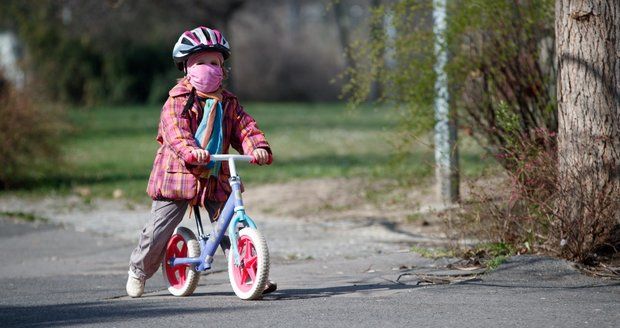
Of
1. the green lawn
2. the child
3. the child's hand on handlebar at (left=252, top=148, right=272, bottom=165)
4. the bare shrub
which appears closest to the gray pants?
the child

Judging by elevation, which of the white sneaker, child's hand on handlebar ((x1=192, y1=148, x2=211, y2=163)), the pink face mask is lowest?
the white sneaker

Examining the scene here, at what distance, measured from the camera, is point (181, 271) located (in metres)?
7.09

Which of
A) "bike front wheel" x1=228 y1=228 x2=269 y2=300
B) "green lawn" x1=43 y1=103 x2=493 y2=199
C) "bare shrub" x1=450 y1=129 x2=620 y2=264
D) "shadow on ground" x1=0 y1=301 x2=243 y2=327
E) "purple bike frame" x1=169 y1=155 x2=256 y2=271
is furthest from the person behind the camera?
"green lawn" x1=43 y1=103 x2=493 y2=199

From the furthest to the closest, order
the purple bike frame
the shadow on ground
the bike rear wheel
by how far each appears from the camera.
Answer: the bike rear wheel
the purple bike frame
the shadow on ground

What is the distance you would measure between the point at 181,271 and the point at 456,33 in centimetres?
386

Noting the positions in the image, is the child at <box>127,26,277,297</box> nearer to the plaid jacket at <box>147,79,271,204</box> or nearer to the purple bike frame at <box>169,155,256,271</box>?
the plaid jacket at <box>147,79,271,204</box>

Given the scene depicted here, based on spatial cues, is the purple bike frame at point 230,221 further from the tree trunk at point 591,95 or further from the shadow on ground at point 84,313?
the tree trunk at point 591,95

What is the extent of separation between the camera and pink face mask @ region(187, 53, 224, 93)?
22.1 ft

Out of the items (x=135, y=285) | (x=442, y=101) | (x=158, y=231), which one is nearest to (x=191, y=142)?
(x=158, y=231)

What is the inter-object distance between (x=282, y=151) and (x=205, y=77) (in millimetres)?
14265

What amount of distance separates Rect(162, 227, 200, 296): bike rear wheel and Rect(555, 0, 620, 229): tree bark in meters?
2.41

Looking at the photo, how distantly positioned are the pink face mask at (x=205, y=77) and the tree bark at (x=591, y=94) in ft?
7.70

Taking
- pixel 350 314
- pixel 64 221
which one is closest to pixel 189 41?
pixel 350 314

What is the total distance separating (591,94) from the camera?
7.32 meters
